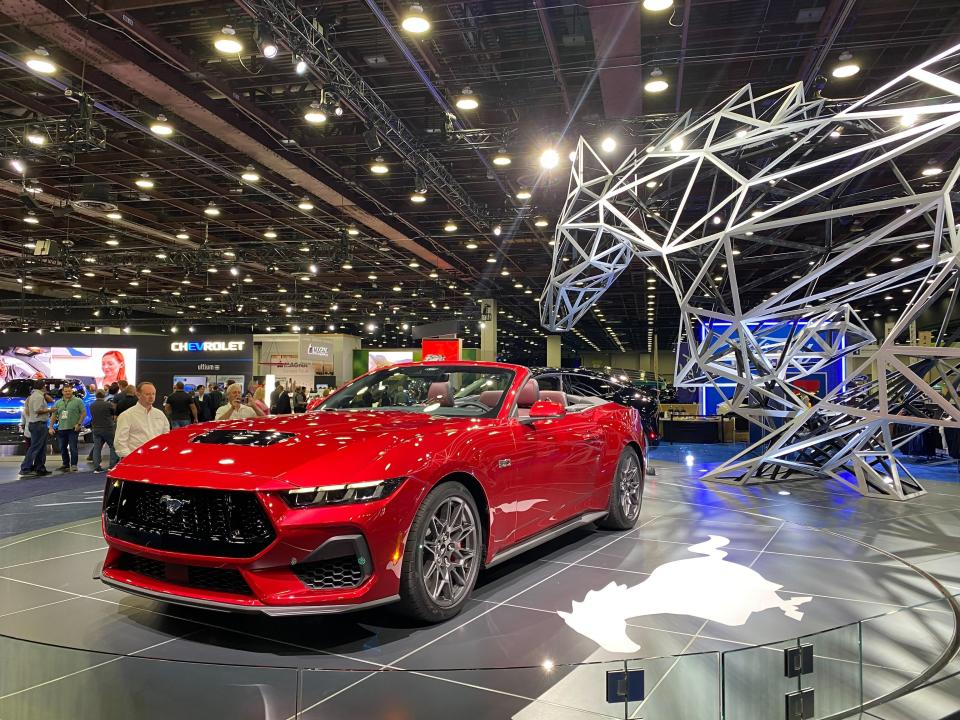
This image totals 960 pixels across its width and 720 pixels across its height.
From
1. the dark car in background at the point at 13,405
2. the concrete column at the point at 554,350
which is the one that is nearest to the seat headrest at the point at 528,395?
the dark car in background at the point at 13,405

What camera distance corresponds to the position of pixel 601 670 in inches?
89.3

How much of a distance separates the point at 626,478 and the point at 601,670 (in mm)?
3796

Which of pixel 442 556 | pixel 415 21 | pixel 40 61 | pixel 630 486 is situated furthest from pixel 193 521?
pixel 40 61

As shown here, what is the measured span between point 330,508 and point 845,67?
9129 mm

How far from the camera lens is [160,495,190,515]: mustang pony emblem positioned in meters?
3.11

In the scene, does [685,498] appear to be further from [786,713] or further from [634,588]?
[786,713]

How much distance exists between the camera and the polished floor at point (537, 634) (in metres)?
2.22

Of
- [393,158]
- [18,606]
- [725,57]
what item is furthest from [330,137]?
[18,606]

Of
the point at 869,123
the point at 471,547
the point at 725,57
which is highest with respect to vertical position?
the point at 725,57

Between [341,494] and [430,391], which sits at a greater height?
[430,391]

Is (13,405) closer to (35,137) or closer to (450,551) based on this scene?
(35,137)


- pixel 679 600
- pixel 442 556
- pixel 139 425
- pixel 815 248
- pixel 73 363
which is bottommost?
pixel 679 600

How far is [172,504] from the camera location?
3.14 m

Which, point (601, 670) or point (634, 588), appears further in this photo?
point (634, 588)
